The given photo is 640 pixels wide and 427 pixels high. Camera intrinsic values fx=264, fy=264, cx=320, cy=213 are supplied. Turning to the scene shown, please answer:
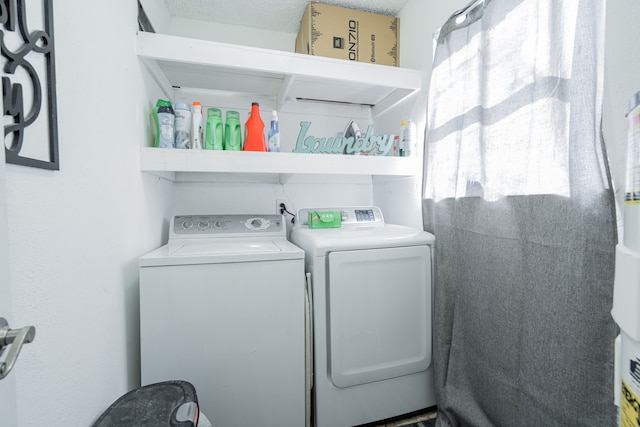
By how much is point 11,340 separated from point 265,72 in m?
1.54

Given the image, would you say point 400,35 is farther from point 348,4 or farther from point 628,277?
point 628,277

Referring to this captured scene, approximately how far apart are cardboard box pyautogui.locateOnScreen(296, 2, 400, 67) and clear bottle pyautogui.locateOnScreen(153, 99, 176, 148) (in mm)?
930

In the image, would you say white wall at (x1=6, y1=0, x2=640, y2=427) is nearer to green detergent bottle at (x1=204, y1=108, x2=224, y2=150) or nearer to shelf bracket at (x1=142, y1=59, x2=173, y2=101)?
shelf bracket at (x1=142, y1=59, x2=173, y2=101)

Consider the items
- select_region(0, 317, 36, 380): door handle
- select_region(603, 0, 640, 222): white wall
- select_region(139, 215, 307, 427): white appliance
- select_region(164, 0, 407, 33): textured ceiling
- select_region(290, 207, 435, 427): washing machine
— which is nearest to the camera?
select_region(0, 317, 36, 380): door handle

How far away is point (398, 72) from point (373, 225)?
3.41ft

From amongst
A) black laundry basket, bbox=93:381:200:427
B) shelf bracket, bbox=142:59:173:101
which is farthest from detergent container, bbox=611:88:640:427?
shelf bracket, bbox=142:59:173:101

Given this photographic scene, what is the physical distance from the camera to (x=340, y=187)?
231 centimetres

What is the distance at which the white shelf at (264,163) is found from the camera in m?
1.35

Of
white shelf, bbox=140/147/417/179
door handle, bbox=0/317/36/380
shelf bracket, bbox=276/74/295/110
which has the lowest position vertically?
door handle, bbox=0/317/36/380

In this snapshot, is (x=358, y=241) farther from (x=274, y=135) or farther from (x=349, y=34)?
(x=349, y=34)

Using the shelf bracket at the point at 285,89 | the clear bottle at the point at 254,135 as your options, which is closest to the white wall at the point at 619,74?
the shelf bracket at the point at 285,89

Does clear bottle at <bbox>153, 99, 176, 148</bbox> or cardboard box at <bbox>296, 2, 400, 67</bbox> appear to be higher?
cardboard box at <bbox>296, 2, 400, 67</bbox>

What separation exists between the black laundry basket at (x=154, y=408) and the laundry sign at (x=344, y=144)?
1.28 m

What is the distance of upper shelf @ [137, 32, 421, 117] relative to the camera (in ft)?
4.49
